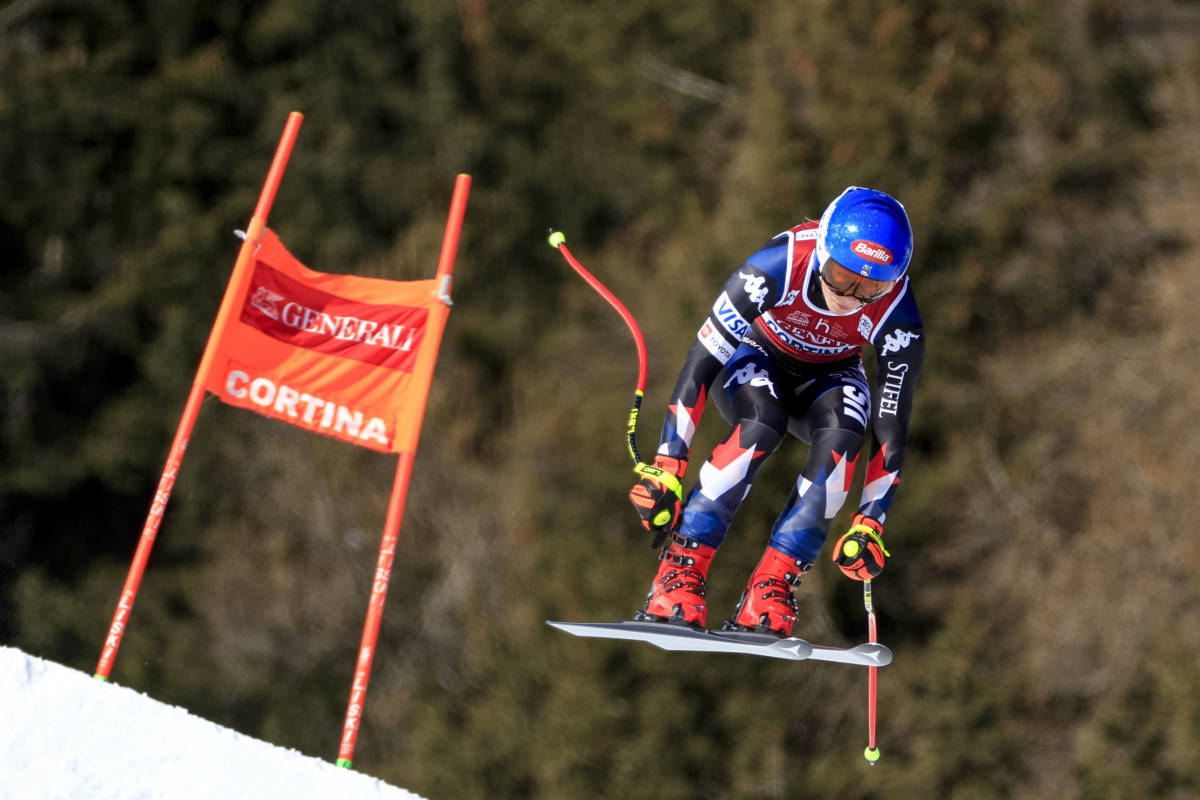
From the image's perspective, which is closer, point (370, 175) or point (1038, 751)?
point (1038, 751)

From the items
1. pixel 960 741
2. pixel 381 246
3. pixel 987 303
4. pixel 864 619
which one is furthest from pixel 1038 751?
pixel 381 246

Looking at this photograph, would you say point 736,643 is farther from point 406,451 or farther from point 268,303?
point 268,303

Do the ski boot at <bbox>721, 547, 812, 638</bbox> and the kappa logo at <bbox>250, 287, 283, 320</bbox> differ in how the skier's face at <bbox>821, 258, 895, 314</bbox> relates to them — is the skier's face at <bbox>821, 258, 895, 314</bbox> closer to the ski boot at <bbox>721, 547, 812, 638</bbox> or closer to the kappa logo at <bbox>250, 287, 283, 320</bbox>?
the ski boot at <bbox>721, 547, 812, 638</bbox>

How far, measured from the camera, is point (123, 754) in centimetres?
757

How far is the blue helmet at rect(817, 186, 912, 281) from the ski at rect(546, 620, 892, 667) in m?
1.58

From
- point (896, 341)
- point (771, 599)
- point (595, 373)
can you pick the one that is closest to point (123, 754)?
point (771, 599)

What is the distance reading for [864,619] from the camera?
2330 cm

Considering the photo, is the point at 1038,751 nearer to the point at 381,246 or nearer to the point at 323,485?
the point at 323,485

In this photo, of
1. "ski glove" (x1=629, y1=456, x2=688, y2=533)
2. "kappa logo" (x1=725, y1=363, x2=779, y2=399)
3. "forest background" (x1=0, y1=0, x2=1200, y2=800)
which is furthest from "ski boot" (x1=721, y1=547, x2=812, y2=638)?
"forest background" (x1=0, y1=0, x2=1200, y2=800)

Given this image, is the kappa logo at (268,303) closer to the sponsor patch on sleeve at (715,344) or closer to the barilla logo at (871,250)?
the sponsor patch on sleeve at (715,344)

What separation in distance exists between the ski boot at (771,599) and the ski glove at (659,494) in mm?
527

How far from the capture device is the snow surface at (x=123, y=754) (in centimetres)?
737

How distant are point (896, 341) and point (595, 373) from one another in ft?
61.3

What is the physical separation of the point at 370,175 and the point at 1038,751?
656 inches
